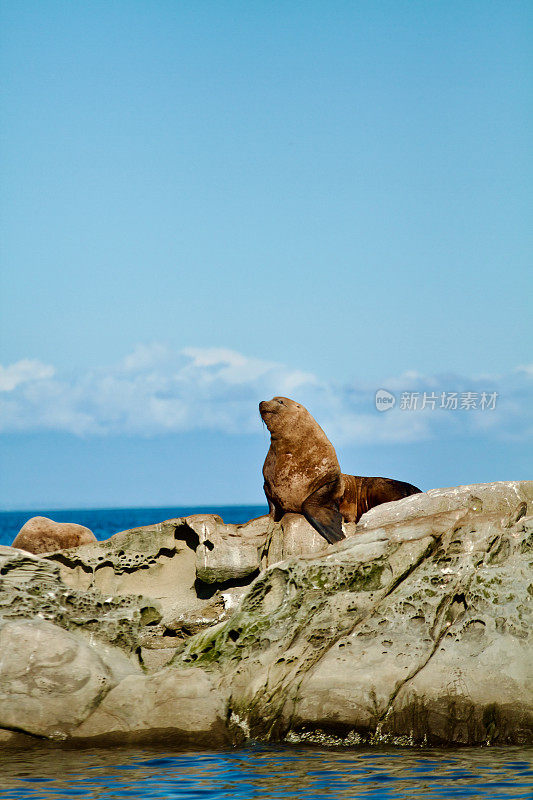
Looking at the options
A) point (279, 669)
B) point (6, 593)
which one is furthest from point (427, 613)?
point (6, 593)

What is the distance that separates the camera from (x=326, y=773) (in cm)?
618

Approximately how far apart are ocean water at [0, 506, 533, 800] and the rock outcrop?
22cm

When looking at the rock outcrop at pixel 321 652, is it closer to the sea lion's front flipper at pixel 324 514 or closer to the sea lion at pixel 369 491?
the sea lion's front flipper at pixel 324 514

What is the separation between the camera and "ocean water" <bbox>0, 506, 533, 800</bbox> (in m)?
5.80

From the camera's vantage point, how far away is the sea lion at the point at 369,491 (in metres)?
12.9

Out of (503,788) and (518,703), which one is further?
(518,703)

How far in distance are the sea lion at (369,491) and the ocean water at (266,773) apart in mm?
6107

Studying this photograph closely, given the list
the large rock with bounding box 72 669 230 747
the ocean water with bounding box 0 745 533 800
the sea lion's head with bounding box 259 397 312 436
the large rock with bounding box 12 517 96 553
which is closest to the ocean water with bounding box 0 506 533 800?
the ocean water with bounding box 0 745 533 800

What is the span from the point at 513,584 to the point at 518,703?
971mm

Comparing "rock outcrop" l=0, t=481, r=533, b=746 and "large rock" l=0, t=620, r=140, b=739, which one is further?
"large rock" l=0, t=620, r=140, b=739

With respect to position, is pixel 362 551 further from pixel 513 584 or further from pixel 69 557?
pixel 69 557

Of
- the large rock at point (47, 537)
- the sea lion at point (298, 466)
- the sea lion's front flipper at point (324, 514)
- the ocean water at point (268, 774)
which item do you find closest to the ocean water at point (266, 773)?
the ocean water at point (268, 774)

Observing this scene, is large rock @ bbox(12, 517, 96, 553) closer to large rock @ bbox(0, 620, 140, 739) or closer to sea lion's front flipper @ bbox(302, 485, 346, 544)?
sea lion's front flipper @ bbox(302, 485, 346, 544)

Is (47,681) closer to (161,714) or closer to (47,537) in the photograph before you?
(161,714)
